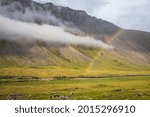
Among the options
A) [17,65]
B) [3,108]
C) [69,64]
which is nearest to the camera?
[3,108]

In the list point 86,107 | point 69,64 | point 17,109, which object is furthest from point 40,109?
point 69,64

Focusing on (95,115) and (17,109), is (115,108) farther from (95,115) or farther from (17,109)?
(17,109)

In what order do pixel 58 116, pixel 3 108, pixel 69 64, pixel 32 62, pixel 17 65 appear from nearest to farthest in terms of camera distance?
pixel 58 116, pixel 3 108, pixel 17 65, pixel 32 62, pixel 69 64

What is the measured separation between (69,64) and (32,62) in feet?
81.9

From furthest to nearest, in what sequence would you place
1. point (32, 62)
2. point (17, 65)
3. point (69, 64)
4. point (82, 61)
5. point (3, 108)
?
point (82, 61) < point (69, 64) < point (32, 62) < point (17, 65) < point (3, 108)

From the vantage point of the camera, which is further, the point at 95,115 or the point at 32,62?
the point at 32,62

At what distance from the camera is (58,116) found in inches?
826

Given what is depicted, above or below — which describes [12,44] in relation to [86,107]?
above

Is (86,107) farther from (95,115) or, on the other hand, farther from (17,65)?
(17,65)

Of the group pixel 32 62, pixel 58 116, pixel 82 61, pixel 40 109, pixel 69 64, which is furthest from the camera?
pixel 82 61

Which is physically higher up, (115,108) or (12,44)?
(12,44)

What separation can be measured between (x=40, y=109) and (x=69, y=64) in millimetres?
160174

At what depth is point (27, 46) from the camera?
7736 inches

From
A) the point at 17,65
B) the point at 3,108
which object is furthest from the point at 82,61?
the point at 3,108
